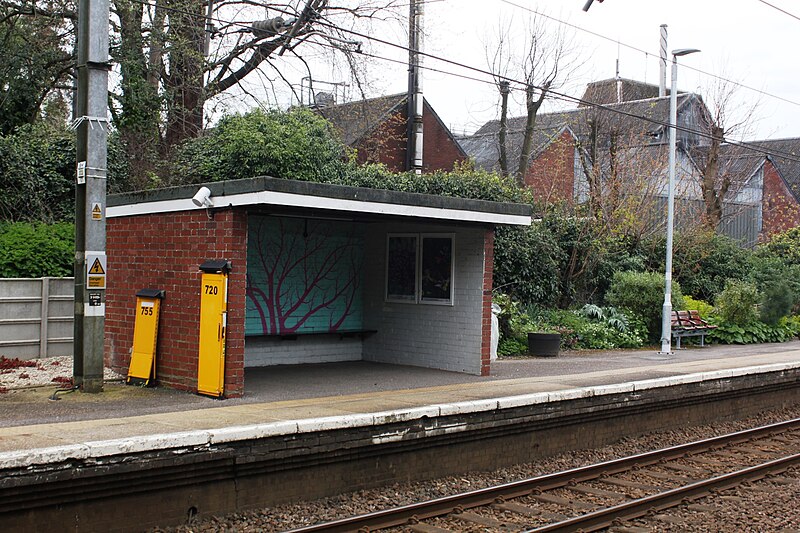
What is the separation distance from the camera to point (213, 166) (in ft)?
58.0

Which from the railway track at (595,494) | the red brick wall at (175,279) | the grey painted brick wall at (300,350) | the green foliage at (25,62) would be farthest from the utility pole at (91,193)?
the green foliage at (25,62)

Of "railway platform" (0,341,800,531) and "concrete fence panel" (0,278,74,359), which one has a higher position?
"concrete fence panel" (0,278,74,359)

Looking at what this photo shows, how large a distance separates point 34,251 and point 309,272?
4520 mm

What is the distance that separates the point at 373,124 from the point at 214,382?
14427 millimetres

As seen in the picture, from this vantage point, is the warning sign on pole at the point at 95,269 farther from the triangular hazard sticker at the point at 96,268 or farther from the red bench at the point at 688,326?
the red bench at the point at 688,326

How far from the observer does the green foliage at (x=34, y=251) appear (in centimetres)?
1387

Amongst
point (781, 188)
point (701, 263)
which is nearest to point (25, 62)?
point (701, 263)

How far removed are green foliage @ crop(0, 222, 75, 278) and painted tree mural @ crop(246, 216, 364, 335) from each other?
3.30 meters

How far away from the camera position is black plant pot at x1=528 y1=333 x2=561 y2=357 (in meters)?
17.6

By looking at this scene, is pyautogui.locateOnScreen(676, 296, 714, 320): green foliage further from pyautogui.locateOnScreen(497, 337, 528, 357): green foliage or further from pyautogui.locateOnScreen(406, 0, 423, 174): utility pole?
pyautogui.locateOnScreen(406, 0, 423, 174): utility pole

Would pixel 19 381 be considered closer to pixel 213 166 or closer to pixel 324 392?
pixel 324 392

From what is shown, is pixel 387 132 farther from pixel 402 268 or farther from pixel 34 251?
pixel 34 251

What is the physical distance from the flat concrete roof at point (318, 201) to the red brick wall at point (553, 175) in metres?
10.6

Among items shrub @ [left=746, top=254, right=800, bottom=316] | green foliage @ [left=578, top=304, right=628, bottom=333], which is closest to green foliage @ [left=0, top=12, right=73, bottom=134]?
green foliage @ [left=578, top=304, right=628, bottom=333]
